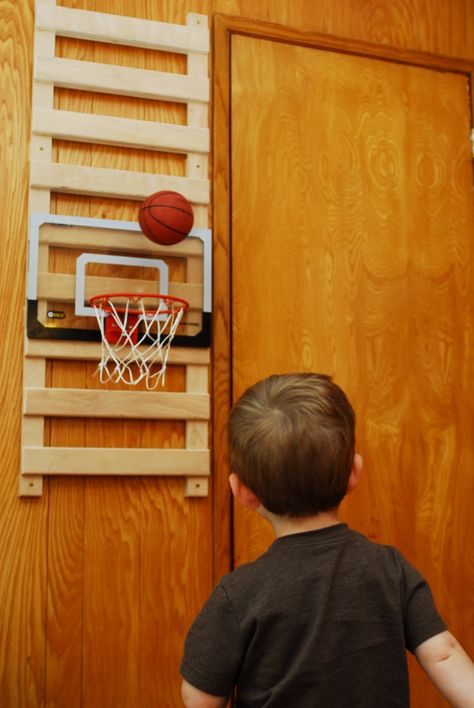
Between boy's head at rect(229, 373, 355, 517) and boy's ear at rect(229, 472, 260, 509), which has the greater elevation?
boy's head at rect(229, 373, 355, 517)

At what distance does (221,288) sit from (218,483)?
748 millimetres

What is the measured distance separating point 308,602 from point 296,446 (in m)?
0.29

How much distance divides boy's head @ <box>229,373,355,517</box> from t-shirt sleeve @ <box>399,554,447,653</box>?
0.72 ft

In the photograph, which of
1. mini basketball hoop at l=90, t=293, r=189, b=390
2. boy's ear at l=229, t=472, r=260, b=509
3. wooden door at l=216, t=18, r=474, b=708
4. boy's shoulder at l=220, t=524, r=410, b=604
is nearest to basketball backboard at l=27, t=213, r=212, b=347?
mini basketball hoop at l=90, t=293, r=189, b=390

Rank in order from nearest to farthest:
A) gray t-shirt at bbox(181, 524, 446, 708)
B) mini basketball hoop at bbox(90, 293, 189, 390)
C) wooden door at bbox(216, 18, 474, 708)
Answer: gray t-shirt at bbox(181, 524, 446, 708) < mini basketball hoop at bbox(90, 293, 189, 390) < wooden door at bbox(216, 18, 474, 708)

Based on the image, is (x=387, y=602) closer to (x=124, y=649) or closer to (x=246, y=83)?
(x=124, y=649)

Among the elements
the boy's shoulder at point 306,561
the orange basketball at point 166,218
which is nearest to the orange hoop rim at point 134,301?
the orange basketball at point 166,218

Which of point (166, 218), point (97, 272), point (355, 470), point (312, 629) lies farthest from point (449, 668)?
point (97, 272)

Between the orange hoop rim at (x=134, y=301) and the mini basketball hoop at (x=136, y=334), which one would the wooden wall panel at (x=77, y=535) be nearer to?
the mini basketball hoop at (x=136, y=334)

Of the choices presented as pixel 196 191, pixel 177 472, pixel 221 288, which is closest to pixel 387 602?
pixel 177 472

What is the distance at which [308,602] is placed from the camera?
4.84 feet

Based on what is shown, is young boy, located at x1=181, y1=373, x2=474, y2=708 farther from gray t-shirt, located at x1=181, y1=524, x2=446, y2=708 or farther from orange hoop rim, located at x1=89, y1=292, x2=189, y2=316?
orange hoop rim, located at x1=89, y1=292, x2=189, y2=316

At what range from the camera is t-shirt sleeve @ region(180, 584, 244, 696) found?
148 centimetres

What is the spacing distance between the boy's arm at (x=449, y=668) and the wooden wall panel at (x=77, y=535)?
4.71ft
